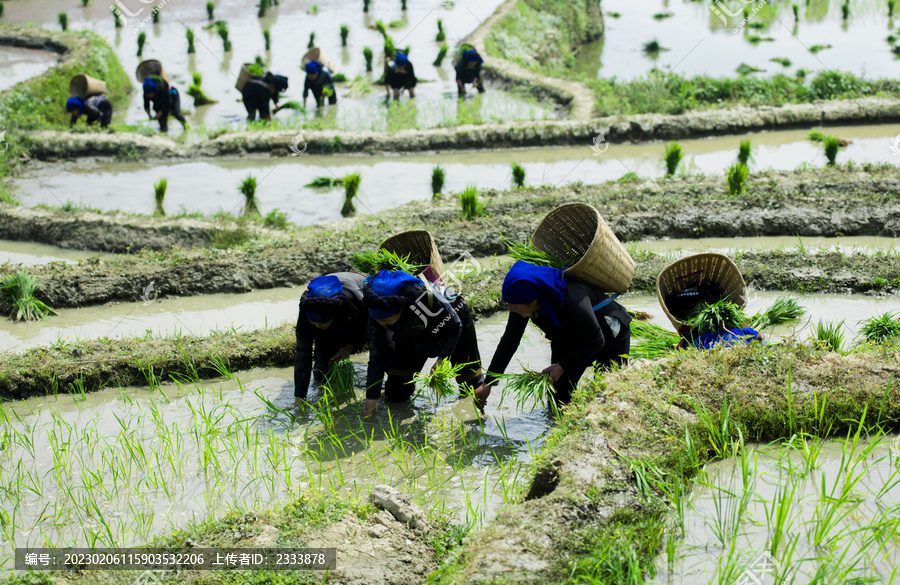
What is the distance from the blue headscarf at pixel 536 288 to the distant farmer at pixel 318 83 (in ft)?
32.1

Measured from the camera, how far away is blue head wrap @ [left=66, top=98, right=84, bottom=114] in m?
12.2

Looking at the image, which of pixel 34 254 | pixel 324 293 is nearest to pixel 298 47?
→ pixel 34 254

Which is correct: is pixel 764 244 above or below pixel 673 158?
below

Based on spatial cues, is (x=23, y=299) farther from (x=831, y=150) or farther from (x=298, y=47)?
(x=298, y=47)

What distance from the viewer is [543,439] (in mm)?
4297

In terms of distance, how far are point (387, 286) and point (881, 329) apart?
127 inches

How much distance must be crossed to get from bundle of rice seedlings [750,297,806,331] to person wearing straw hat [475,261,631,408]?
3.93ft

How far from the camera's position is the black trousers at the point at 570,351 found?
442 centimetres

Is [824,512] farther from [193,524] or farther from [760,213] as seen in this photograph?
[760,213]

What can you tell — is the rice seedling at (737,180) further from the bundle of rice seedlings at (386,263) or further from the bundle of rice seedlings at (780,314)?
the bundle of rice seedlings at (386,263)

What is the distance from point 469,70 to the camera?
13.7 meters

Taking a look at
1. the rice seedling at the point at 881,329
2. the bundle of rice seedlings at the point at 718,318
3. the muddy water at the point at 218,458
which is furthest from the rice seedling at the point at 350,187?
the rice seedling at the point at 881,329

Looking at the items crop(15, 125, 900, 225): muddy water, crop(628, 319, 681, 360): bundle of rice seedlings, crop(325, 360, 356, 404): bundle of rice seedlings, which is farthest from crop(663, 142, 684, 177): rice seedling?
crop(325, 360, 356, 404): bundle of rice seedlings

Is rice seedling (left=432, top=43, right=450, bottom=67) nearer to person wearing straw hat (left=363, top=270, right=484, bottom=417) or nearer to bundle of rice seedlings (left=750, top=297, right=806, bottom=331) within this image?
bundle of rice seedlings (left=750, top=297, right=806, bottom=331)
